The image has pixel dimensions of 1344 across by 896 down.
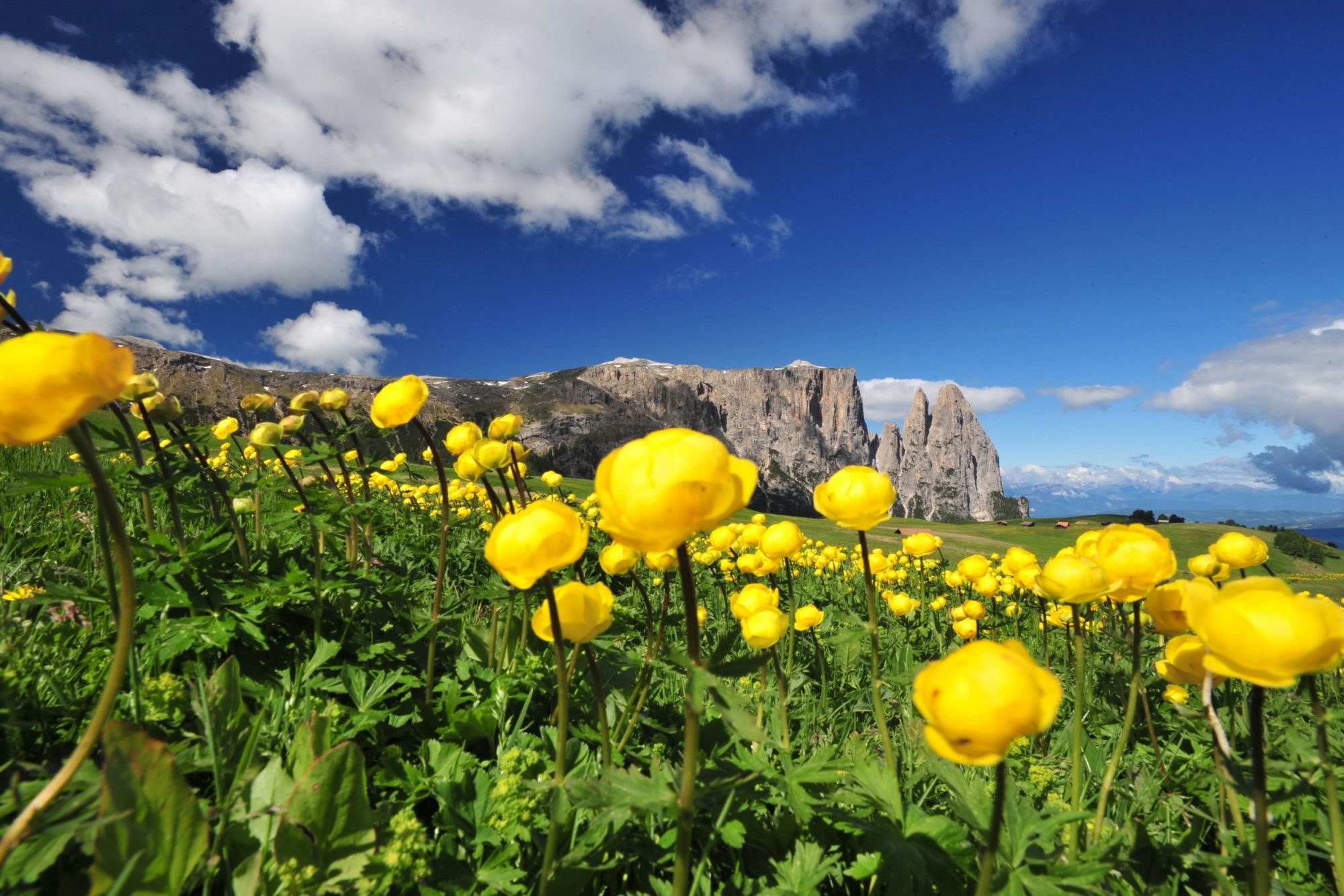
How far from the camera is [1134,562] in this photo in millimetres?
1381

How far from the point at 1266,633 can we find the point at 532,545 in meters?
1.22

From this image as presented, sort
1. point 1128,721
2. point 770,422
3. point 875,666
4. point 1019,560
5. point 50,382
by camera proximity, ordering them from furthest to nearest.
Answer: point 770,422 < point 1019,560 < point 875,666 < point 1128,721 < point 50,382

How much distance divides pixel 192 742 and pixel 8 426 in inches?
40.5

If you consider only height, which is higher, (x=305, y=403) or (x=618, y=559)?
(x=305, y=403)

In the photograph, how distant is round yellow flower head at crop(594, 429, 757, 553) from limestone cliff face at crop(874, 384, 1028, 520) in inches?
5545

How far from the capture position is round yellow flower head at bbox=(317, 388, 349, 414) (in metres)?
2.37

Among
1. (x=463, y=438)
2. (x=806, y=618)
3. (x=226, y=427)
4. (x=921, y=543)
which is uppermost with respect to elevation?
(x=226, y=427)

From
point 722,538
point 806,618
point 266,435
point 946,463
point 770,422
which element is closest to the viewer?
point 806,618

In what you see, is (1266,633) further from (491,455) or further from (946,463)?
(946,463)

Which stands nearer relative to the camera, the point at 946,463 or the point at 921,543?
the point at 921,543

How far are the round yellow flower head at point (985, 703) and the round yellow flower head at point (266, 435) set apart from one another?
99.5 inches

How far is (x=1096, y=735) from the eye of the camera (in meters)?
2.84

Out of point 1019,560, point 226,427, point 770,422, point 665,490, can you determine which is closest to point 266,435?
point 226,427

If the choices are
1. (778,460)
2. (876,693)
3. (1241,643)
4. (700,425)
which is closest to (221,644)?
(876,693)
